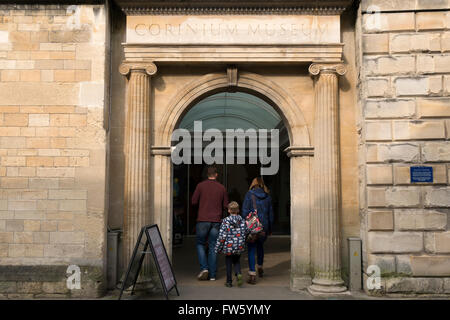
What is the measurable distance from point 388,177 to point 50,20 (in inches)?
233

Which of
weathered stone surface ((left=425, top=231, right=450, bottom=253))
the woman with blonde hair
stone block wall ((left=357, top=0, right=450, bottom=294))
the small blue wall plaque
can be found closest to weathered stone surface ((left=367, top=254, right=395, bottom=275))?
stone block wall ((left=357, top=0, right=450, bottom=294))

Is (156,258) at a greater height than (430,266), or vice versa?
(156,258)

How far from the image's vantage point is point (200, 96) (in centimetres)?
704

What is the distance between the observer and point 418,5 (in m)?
6.52

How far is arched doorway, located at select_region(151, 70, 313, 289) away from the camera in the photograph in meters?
6.79

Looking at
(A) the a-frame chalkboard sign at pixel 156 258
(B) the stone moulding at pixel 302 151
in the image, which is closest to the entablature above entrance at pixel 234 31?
(B) the stone moulding at pixel 302 151

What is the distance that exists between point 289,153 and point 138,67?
287 centimetres

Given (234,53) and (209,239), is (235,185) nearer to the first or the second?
(209,239)

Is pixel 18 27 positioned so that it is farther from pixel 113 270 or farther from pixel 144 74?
pixel 113 270

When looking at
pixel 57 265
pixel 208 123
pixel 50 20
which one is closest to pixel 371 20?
pixel 50 20

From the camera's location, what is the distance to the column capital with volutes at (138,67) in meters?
6.68

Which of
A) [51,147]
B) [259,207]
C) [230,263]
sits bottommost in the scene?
[230,263]

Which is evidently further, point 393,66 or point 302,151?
point 302,151

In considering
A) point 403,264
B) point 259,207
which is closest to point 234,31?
point 259,207
